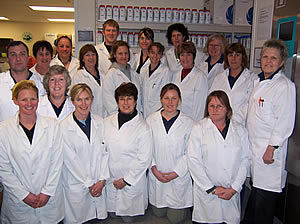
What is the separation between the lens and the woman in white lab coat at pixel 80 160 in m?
2.12

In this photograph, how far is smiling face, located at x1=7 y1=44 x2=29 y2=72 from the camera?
7.29 feet

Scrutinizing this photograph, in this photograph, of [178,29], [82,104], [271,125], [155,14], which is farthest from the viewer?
[155,14]

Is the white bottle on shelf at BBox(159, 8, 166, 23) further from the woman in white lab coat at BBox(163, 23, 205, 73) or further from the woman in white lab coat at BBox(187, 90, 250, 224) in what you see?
the woman in white lab coat at BBox(187, 90, 250, 224)

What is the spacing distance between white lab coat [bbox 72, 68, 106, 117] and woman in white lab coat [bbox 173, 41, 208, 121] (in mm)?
906

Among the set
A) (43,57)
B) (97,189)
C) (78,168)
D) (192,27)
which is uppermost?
(192,27)

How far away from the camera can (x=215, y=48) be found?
3.11 metres

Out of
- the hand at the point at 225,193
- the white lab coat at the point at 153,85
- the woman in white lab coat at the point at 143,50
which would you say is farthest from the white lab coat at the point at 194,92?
the hand at the point at 225,193

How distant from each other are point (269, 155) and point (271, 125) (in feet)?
0.76

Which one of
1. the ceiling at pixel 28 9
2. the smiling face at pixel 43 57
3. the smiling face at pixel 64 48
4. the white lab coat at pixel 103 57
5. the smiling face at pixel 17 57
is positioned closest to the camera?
the smiling face at pixel 17 57

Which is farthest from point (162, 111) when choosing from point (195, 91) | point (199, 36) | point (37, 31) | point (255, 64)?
point (37, 31)

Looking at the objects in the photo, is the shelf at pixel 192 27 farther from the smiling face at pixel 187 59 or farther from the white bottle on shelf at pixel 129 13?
the smiling face at pixel 187 59

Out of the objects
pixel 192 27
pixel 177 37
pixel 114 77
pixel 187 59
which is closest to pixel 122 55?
pixel 114 77

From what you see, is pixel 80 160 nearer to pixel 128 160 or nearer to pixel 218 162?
pixel 128 160

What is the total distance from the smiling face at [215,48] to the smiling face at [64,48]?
175cm
